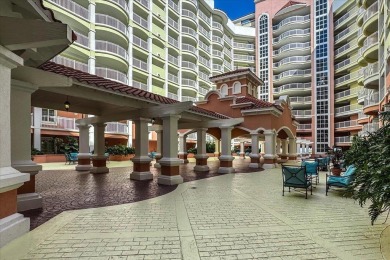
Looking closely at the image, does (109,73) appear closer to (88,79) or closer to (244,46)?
(88,79)

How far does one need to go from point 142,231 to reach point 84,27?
25.4 m

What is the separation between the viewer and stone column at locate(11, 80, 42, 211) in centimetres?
577

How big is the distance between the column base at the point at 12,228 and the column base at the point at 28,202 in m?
2.15

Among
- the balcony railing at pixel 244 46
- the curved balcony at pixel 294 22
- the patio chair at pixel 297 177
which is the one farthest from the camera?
the balcony railing at pixel 244 46

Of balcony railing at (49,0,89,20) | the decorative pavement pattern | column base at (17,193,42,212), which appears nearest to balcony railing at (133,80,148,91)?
balcony railing at (49,0,89,20)

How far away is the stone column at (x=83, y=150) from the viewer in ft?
47.8

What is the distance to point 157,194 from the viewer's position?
8.36 meters

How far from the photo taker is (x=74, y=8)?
2350 centimetres

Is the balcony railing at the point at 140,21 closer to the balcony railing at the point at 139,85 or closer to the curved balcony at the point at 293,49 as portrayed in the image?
the balcony railing at the point at 139,85

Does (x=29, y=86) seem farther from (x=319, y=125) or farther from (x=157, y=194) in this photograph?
(x=319, y=125)

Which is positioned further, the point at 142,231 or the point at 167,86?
the point at 167,86

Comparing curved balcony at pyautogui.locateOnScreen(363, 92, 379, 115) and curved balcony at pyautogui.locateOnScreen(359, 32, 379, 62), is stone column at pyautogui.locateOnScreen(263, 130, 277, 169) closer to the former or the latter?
curved balcony at pyautogui.locateOnScreen(363, 92, 379, 115)

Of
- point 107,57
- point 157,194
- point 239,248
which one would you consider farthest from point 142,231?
point 107,57

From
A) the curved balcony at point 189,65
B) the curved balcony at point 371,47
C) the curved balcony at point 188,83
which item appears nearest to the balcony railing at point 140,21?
the curved balcony at point 189,65
